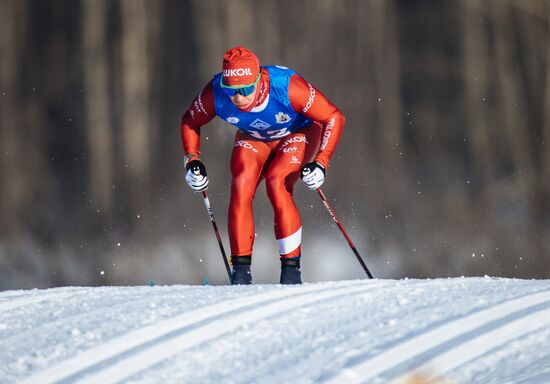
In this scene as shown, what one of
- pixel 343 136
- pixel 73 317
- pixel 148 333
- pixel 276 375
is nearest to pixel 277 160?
pixel 73 317

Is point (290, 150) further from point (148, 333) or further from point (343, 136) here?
point (343, 136)

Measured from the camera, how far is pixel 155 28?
6945mm

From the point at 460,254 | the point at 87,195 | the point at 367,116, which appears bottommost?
the point at 460,254

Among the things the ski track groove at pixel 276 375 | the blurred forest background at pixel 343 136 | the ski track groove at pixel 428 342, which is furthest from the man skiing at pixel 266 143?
the blurred forest background at pixel 343 136

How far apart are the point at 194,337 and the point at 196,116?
1.58m

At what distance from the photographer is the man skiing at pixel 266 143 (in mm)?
3568

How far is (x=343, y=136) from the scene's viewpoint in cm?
688

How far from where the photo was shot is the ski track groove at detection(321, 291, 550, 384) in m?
2.03

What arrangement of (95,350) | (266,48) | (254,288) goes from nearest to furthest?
(95,350) → (254,288) → (266,48)

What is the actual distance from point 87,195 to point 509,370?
529 centimetres

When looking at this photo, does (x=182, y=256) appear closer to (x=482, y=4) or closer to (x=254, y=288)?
(x=482, y=4)

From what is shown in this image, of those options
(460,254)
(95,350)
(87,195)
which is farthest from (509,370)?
(87,195)

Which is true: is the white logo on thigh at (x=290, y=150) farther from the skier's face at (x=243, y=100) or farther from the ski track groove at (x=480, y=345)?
the ski track groove at (x=480, y=345)

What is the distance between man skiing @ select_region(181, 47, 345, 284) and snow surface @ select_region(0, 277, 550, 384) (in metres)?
0.66
